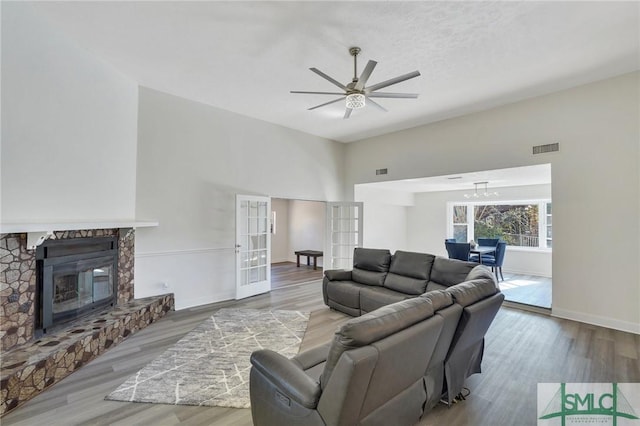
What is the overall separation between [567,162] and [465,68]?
2.25m

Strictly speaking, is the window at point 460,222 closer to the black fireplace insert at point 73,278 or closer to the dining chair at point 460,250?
the dining chair at point 460,250

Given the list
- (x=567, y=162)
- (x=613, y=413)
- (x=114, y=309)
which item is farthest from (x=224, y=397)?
(x=567, y=162)

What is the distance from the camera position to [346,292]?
447cm

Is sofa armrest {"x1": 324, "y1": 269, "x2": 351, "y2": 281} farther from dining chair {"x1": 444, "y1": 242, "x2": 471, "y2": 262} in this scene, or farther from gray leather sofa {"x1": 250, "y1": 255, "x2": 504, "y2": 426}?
dining chair {"x1": 444, "y1": 242, "x2": 471, "y2": 262}

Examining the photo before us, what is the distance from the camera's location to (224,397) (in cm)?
245

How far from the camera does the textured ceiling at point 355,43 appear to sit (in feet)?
9.09

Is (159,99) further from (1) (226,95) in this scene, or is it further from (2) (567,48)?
(2) (567,48)

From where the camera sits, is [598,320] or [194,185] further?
[194,185]

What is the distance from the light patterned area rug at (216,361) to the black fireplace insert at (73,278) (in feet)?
3.82

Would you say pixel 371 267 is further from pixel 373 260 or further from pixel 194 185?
pixel 194 185

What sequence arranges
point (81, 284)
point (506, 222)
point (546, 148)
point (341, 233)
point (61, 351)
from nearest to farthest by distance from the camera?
1. point (61, 351)
2. point (81, 284)
3. point (546, 148)
4. point (341, 233)
5. point (506, 222)

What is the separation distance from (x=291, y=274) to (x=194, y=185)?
3.77 m

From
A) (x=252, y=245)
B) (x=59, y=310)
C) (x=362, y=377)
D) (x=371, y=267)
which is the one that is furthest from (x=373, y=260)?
(x=59, y=310)

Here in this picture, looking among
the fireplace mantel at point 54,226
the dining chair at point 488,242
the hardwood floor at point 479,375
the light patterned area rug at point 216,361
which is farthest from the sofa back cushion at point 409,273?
the dining chair at point 488,242
